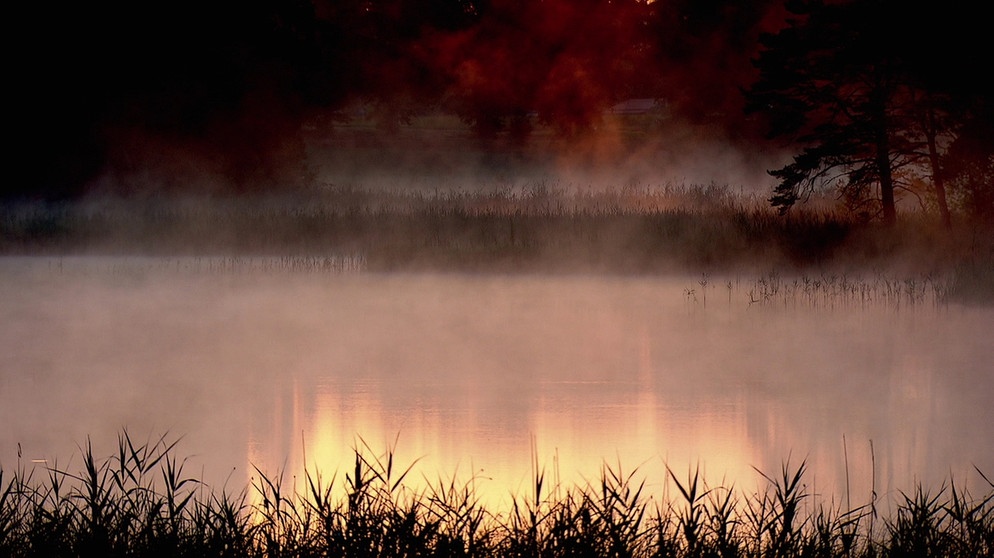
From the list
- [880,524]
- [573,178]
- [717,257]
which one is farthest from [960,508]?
[573,178]

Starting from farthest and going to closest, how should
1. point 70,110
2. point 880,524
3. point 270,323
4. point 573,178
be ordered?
point 573,178 < point 70,110 < point 270,323 < point 880,524

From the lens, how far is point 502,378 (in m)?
9.05

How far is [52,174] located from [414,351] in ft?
45.9

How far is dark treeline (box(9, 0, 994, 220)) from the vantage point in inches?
586

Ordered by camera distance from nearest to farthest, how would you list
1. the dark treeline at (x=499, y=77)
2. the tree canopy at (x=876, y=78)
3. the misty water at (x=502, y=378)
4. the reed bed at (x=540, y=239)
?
the misty water at (x=502, y=378) → the reed bed at (x=540, y=239) → the tree canopy at (x=876, y=78) → the dark treeline at (x=499, y=77)

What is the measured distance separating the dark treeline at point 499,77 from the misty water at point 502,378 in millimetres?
3149

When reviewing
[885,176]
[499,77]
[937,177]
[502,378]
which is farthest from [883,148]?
[499,77]

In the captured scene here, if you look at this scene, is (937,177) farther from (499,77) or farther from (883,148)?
(499,77)

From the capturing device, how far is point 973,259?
12.9 m

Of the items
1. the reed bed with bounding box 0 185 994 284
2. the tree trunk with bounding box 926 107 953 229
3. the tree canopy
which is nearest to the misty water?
the reed bed with bounding box 0 185 994 284

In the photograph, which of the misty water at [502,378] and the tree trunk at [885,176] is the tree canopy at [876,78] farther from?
the misty water at [502,378]

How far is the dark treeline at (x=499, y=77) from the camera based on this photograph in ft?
48.9

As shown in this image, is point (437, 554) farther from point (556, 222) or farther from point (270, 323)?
point (556, 222)

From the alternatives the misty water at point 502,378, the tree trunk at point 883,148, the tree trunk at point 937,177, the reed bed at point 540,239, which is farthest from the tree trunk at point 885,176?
the misty water at point 502,378
